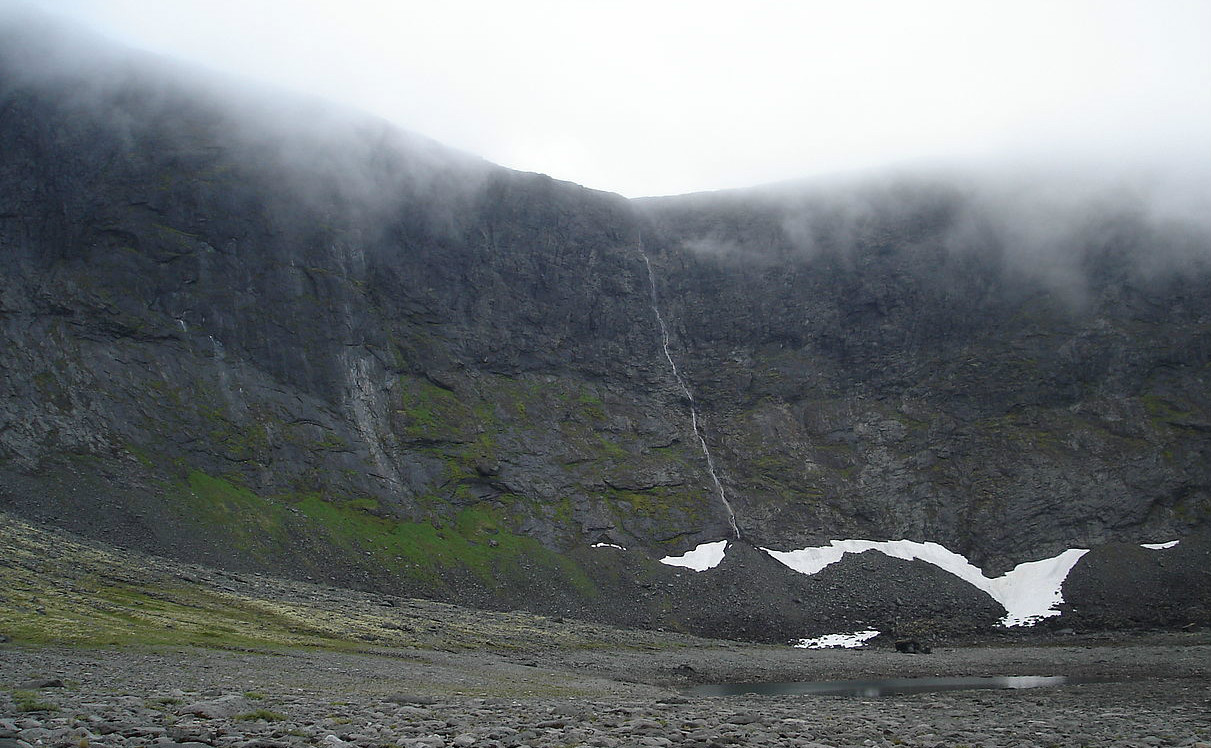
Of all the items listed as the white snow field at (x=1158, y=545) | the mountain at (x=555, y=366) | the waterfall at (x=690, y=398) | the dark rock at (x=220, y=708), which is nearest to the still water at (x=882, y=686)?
the mountain at (x=555, y=366)

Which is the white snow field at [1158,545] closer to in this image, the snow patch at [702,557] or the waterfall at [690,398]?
the waterfall at [690,398]

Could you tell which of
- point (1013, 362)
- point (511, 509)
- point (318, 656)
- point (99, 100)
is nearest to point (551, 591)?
point (511, 509)

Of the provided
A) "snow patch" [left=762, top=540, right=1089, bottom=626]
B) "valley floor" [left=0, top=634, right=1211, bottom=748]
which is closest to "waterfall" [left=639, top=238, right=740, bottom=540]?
"snow patch" [left=762, top=540, right=1089, bottom=626]

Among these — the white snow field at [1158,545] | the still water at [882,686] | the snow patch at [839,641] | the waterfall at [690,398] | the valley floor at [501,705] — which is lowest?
the still water at [882,686]

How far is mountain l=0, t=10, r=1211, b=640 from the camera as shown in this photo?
68188 mm

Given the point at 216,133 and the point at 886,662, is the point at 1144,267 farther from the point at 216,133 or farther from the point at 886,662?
the point at 216,133

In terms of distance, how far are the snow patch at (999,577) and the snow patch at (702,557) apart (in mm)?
4834

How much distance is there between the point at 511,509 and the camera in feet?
264

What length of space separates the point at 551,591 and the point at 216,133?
66913mm

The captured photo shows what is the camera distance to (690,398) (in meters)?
96.6

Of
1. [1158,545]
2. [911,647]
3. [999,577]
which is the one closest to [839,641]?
[911,647]

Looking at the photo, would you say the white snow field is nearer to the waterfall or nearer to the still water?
the waterfall

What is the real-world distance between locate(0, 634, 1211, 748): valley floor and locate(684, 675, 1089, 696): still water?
189 centimetres

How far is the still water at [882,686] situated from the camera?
120 ft
